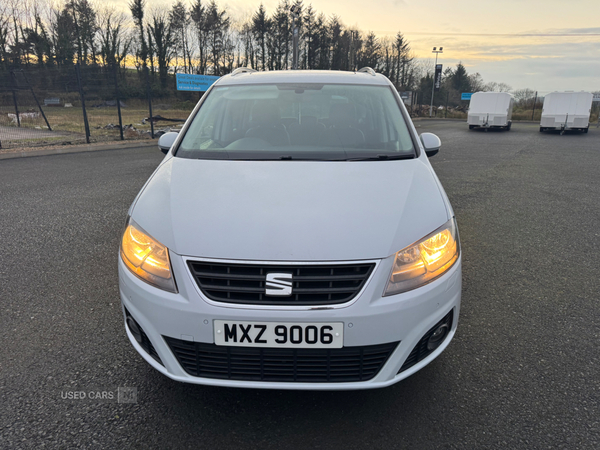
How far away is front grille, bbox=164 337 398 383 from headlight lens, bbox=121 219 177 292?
0.88ft

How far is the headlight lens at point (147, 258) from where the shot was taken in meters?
1.96

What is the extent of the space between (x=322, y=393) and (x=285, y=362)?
0.53 metres

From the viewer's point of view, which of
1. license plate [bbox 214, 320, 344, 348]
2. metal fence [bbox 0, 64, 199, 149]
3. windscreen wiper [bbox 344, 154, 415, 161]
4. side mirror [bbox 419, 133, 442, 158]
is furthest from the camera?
metal fence [bbox 0, 64, 199, 149]

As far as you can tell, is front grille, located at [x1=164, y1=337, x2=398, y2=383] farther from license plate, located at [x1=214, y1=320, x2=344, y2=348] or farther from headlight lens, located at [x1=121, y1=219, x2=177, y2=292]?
headlight lens, located at [x1=121, y1=219, x2=177, y2=292]

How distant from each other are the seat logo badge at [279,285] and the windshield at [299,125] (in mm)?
1147

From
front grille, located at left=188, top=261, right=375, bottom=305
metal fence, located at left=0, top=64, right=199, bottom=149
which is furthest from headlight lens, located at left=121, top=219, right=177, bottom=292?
metal fence, located at left=0, top=64, right=199, bottom=149

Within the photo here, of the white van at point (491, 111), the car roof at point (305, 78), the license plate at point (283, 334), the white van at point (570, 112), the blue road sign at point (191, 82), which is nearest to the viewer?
the license plate at point (283, 334)

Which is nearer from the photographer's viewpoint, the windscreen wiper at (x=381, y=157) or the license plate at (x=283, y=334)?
the license plate at (x=283, y=334)

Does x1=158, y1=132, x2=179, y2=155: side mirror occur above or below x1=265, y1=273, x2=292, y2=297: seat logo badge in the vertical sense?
above

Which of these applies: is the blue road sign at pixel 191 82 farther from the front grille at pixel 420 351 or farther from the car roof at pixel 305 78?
the front grille at pixel 420 351

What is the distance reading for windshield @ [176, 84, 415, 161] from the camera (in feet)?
9.50

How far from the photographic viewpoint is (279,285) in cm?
183

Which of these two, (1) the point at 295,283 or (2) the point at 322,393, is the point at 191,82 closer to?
(2) the point at 322,393

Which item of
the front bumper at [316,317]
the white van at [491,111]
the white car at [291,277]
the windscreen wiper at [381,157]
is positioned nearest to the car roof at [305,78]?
the windscreen wiper at [381,157]
